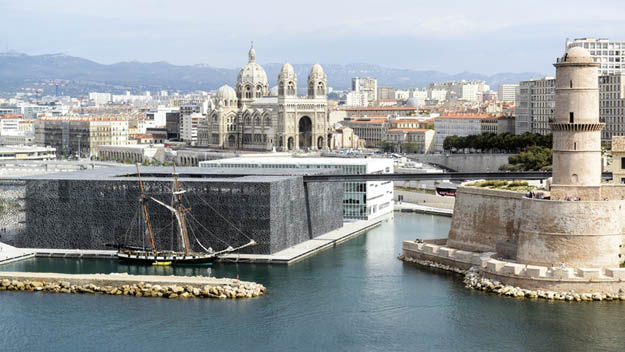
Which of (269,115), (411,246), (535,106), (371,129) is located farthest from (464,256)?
(371,129)

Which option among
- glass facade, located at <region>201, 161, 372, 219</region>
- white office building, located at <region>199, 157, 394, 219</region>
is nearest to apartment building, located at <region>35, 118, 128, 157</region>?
white office building, located at <region>199, 157, 394, 219</region>

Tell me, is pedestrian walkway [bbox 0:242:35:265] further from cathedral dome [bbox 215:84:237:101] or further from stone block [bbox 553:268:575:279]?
cathedral dome [bbox 215:84:237:101]

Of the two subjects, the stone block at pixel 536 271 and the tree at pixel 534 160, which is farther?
the tree at pixel 534 160

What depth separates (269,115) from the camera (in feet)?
400

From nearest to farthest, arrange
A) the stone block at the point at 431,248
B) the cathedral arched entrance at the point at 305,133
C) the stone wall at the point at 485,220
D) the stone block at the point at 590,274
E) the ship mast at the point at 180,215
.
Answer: the stone block at the point at 590,274
the stone wall at the point at 485,220
the stone block at the point at 431,248
the ship mast at the point at 180,215
the cathedral arched entrance at the point at 305,133

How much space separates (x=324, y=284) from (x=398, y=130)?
85.0m

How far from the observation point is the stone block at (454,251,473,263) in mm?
46875

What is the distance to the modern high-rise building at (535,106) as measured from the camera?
106000 millimetres

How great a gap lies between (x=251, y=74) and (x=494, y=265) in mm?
90276

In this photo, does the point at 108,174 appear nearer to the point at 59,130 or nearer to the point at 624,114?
the point at 624,114

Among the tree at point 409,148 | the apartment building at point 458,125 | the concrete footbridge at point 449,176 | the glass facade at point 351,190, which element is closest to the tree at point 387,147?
the tree at point 409,148

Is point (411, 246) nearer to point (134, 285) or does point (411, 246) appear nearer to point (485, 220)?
point (485, 220)

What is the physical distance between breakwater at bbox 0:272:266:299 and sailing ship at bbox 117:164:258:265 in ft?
15.6

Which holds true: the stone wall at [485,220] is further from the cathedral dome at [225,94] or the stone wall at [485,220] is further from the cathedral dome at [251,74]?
the cathedral dome at [251,74]
